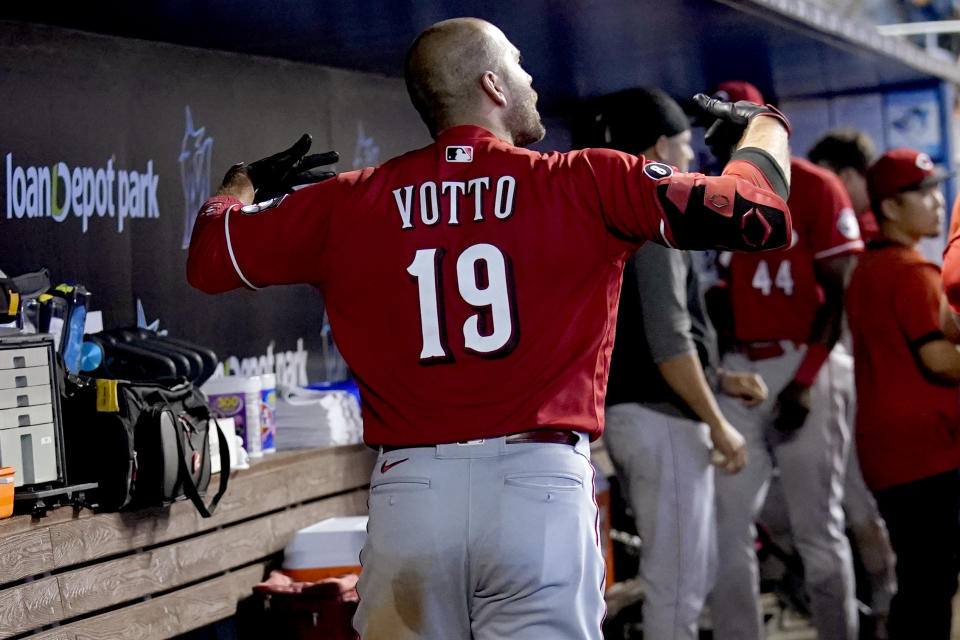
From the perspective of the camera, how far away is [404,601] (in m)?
2.16

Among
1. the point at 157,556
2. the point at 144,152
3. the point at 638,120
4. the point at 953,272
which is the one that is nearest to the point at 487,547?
the point at 953,272

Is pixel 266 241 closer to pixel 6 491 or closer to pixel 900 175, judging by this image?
pixel 6 491

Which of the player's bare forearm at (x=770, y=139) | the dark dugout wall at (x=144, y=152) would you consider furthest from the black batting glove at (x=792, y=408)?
the player's bare forearm at (x=770, y=139)

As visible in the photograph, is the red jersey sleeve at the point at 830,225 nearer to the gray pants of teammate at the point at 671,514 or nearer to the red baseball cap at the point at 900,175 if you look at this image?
the red baseball cap at the point at 900,175

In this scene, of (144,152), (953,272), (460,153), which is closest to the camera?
(460,153)

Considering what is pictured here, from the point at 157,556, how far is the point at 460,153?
1608 mm

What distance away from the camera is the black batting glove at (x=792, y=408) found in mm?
4234

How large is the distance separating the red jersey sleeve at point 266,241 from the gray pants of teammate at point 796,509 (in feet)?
7.59

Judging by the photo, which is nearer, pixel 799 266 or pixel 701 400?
pixel 701 400

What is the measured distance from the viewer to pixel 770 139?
2.30 metres

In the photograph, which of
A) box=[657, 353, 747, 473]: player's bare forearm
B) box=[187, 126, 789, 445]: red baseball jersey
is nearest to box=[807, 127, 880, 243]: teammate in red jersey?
box=[657, 353, 747, 473]: player's bare forearm

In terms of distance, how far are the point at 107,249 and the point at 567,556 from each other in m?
2.23

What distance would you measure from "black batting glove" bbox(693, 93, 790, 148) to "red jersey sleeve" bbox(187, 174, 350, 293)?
73cm

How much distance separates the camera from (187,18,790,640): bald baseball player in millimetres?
2107
